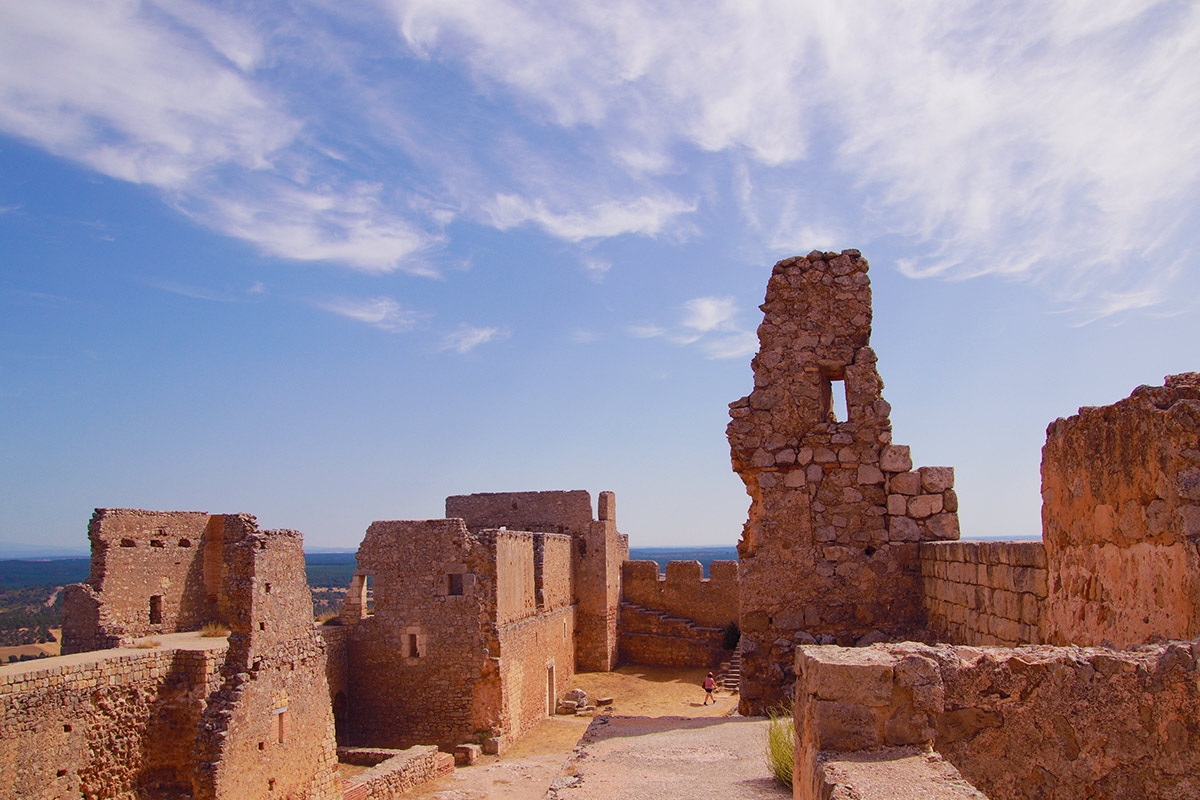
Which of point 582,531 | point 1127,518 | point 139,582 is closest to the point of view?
point 1127,518

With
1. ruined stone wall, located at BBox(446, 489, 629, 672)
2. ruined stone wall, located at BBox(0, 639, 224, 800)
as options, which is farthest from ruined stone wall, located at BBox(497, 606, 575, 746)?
ruined stone wall, located at BBox(0, 639, 224, 800)

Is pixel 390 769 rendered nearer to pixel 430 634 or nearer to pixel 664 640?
pixel 430 634

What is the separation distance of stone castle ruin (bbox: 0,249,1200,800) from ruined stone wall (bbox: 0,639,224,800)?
0.11 feet

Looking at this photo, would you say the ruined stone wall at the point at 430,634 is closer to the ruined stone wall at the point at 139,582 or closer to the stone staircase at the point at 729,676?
the ruined stone wall at the point at 139,582

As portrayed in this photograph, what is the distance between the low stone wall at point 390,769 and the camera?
13.7m

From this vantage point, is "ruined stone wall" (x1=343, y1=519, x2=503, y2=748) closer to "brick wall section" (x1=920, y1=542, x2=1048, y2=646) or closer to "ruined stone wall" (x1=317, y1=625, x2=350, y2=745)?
"ruined stone wall" (x1=317, y1=625, x2=350, y2=745)

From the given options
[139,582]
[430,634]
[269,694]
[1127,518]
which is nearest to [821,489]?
[1127,518]

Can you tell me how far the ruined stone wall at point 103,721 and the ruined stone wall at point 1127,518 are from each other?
33.7 feet

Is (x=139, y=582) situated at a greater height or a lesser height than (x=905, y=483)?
lesser

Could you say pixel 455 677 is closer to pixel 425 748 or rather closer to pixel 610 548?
pixel 425 748

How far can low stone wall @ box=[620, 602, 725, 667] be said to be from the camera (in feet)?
90.2

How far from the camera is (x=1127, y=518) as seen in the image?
4285mm

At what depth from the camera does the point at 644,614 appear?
2911 centimetres

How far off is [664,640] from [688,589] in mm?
1862
